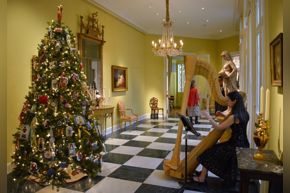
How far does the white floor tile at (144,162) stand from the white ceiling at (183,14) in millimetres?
4435

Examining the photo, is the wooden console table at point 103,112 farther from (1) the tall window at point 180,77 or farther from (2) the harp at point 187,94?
(1) the tall window at point 180,77

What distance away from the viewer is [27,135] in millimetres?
3059

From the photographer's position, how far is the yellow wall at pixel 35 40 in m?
3.92

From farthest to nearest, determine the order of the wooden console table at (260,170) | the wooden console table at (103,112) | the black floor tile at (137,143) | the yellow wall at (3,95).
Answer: the wooden console table at (103,112), the black floor tile at (137,143), the wooden console table at (260,170), the yellow wall at (3,95)

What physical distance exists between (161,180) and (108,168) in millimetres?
1052

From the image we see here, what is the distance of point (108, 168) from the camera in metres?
4.06

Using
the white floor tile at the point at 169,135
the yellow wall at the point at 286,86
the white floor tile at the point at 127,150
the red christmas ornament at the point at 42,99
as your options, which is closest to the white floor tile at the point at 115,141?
the white floor tile at the point at 127,150

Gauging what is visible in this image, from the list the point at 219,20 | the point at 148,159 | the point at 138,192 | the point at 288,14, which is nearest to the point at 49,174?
the point at 138,192

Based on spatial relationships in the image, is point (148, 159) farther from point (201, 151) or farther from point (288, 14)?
point (288, 14)

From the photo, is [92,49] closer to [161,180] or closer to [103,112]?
[103,112]

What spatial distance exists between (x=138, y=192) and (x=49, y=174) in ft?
4.06

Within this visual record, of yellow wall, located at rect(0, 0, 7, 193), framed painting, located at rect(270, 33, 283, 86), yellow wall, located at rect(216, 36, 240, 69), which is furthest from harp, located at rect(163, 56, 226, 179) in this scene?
yellow wall, located at rect(216, 36, 240, 69)

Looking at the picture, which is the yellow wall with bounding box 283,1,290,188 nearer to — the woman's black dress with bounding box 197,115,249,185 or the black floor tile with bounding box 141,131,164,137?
the woman's black dress with bounding box 197,115,249,185

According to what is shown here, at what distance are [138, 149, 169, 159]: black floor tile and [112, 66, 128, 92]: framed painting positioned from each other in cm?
289
